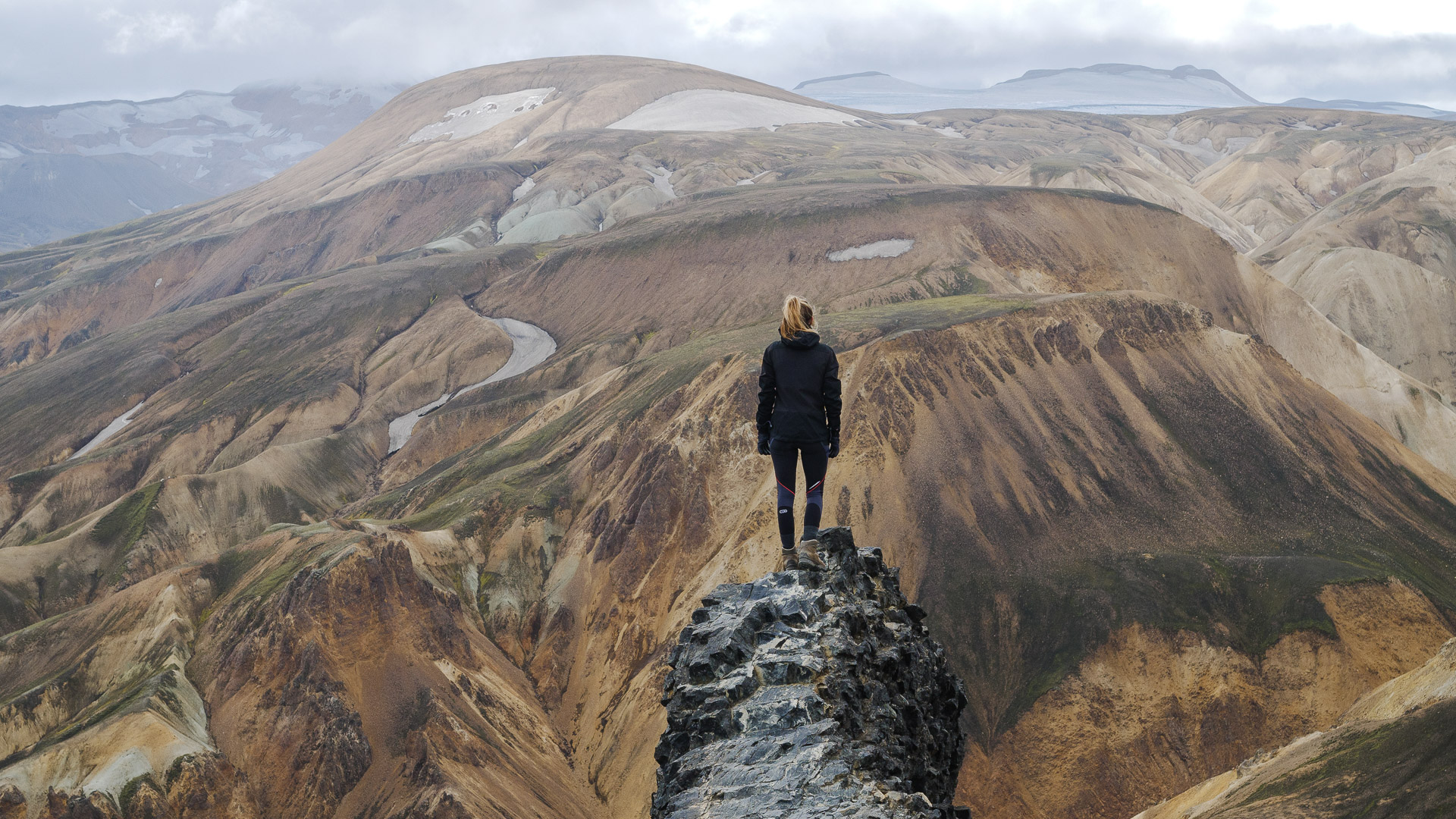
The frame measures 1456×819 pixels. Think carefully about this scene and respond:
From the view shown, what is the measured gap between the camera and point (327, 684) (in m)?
38.7

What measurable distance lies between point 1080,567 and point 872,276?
43817 millimetres

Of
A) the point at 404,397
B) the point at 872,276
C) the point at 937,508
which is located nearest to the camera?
the point at 937,508

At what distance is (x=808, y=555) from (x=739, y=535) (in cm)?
3327

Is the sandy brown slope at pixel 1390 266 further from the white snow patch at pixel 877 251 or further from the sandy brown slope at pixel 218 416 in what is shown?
the sandy brown slope at pixel 218 416

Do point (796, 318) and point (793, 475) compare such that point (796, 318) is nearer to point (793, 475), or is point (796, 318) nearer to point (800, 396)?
point (800, 396)

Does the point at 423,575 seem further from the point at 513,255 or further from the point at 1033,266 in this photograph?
the point at 513,255

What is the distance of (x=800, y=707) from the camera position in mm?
11031

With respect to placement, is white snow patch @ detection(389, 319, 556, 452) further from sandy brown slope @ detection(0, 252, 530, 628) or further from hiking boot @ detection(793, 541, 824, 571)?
hiking boot @ detection(793, 541, 824, 571)

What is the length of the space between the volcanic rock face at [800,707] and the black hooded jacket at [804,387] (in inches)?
90.0

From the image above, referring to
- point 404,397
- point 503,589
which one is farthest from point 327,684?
point 404,397

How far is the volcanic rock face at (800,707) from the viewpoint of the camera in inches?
403

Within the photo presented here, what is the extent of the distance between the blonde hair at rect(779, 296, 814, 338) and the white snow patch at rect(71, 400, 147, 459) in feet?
304

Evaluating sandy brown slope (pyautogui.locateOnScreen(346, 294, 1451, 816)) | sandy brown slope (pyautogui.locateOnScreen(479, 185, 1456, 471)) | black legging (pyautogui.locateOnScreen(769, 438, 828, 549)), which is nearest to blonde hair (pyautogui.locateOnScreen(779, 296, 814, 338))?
black legging (pyautogui.locateOnScreen(769, 438, 828, 549))

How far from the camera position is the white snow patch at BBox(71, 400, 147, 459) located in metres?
88.4
